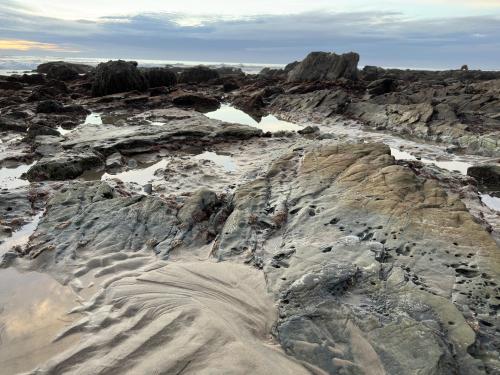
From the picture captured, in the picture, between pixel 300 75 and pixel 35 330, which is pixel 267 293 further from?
pixel 300 75

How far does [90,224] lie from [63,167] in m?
3.96

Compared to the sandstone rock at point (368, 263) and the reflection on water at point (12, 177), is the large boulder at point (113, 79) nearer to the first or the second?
the reflection on water at point (12, 177)

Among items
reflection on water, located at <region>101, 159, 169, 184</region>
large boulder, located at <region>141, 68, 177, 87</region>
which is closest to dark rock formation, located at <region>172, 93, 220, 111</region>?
large boulder, located at <region>141, 68, 177, 87</region>

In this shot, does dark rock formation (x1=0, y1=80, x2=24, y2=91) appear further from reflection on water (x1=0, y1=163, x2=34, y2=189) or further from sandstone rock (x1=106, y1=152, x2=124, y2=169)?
sandstone rock (x1=106, y1=152, x2=124, y2=169)

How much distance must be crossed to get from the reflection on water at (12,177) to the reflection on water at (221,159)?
431cm

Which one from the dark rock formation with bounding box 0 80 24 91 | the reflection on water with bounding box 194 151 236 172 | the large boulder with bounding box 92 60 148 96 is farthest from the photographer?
the dark rock formation with bounding box 0 80 24 91

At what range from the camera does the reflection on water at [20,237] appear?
5.61 meters

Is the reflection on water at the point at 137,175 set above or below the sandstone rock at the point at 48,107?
below

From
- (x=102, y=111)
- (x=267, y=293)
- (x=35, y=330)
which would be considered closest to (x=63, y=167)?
(x=35, y=330)

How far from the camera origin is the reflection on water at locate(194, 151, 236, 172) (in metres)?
10.3

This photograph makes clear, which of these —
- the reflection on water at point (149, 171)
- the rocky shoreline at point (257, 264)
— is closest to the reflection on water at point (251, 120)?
the reflection on water at point (149, 171)

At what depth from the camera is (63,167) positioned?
9.14 m

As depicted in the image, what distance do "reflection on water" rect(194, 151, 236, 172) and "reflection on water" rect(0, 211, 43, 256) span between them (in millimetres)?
4742

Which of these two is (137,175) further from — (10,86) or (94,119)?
(10,86)
